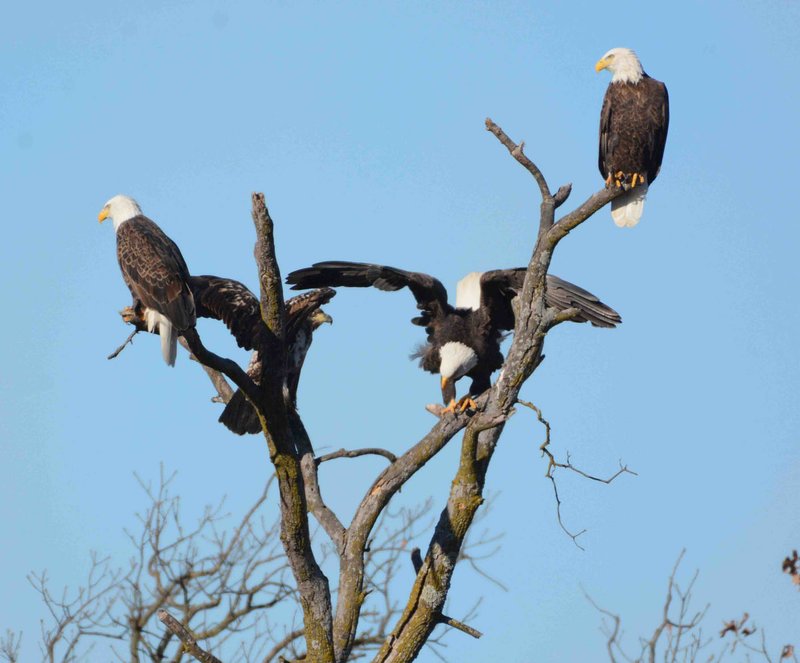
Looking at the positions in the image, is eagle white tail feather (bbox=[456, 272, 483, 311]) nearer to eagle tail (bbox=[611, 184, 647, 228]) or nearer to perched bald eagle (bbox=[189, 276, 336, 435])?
perched bald eagle (bbox=[189, 276, 336, 435])

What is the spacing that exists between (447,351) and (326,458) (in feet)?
3.41

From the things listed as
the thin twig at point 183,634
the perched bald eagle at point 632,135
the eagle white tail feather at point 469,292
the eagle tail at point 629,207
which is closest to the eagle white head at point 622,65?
the perched bald eagle at point 632,135

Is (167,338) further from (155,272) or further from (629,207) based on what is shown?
(629,207)

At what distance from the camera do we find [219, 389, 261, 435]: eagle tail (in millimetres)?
7387

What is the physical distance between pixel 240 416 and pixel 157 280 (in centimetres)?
124

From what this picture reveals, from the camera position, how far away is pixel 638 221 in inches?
332

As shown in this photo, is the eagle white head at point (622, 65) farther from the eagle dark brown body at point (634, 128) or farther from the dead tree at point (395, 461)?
the dead tree at point (395, 461)

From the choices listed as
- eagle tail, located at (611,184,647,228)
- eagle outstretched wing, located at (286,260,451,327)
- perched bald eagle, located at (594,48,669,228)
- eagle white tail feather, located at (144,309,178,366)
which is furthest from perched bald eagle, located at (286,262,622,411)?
perched bald eagle, located at (594,48,669,228)

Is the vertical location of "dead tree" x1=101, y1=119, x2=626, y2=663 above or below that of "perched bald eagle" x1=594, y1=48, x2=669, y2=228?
below

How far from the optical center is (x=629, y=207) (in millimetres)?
8570

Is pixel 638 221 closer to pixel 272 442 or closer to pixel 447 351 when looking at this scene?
pixel 447 351

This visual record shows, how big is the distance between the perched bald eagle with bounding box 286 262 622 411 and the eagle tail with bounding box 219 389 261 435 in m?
0.76

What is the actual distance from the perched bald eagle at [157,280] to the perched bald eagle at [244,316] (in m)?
0.55

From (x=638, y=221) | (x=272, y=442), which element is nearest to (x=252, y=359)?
(x=272, y=442)
